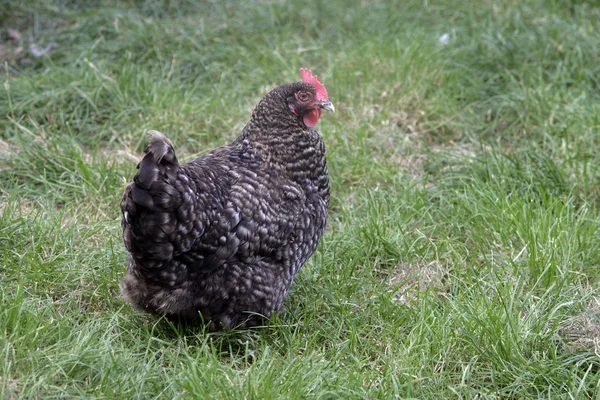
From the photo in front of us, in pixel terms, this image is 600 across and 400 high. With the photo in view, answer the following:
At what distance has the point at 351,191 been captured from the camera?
502 cm

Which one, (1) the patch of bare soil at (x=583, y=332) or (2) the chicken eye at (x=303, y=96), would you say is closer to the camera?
(1) the patch of bare soil at (x=583, y=332)

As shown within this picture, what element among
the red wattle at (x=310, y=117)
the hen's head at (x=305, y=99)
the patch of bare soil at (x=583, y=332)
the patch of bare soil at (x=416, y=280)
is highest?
the hen's head at (x=305, y=99)

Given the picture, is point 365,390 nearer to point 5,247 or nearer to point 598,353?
point 598,353

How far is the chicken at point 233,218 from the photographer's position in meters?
3.14

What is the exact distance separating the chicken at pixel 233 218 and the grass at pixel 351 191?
0.22 m

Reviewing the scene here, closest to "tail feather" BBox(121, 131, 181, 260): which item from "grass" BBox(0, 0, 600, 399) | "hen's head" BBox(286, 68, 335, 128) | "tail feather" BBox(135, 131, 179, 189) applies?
"tail feather" BBox(135, 131, 179, 189)

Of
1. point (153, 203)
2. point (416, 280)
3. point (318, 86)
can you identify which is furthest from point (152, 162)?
point (416, 280)

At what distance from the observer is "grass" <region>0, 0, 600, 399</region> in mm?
3340

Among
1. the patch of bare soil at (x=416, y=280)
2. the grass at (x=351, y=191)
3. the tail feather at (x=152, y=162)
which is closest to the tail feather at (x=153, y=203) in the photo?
the tail feather at (x=152, y=162)

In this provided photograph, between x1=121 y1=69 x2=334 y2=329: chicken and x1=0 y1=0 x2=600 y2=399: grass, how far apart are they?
22 cm

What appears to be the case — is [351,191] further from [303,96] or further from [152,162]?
[152,162]

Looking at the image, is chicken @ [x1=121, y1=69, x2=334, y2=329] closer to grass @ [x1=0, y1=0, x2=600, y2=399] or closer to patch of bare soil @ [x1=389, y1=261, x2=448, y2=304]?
grass @ [x1=0, y1=0, x2=600, y2=399]

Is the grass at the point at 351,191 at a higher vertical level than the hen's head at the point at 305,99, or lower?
lower

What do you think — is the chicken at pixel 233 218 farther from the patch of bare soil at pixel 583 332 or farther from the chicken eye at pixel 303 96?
the patch of bare soil at pixel 583 332
